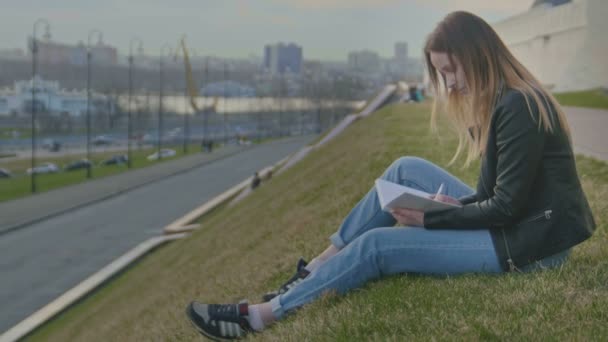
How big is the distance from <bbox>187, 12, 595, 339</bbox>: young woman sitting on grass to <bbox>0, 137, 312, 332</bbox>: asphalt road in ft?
34.0

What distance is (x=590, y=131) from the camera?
42.7 feet

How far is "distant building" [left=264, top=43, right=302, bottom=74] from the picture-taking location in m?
121

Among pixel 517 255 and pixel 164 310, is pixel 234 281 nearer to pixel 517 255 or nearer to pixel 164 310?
pixel 164 310

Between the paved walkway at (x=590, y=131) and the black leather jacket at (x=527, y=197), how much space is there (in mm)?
5581

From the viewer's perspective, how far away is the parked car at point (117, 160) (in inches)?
1858

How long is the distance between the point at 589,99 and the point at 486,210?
69.2 ft

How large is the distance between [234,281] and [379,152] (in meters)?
4.79

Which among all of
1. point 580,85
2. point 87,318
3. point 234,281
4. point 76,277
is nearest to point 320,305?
point 234,281

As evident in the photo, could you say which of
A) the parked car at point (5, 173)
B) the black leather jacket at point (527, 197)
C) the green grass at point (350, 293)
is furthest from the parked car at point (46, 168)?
the black leather jacket at point (527, 197)

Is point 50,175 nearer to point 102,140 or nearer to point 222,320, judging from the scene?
point 102,140

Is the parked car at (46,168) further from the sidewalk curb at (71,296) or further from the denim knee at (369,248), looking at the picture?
the denim knee at (369,248)

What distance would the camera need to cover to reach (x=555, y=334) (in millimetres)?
2936

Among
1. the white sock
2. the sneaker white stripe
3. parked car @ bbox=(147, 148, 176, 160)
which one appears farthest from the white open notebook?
parked car @ bbox=(147, 148, 176, 160)

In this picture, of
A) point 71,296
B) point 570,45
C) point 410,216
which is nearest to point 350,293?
point 410,216
